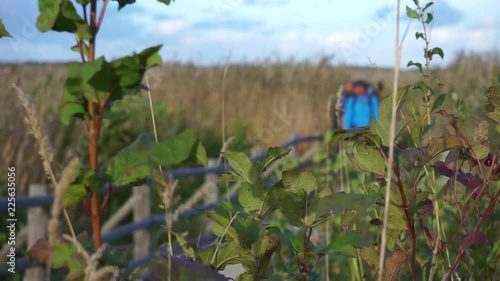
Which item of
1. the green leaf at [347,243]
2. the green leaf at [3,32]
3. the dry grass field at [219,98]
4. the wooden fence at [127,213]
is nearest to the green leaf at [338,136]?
the green leaf at [347,243]

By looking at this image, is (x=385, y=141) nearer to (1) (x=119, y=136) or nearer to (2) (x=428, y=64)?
(2) (x=428, y=64)

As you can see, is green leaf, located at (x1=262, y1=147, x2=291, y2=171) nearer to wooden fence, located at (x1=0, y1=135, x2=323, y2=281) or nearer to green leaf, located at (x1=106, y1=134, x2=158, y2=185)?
green leaf, located at (x1=106, y1=134, x2=158, y2=185)

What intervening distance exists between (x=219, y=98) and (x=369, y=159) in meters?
13.1

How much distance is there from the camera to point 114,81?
A: 3.06 ft

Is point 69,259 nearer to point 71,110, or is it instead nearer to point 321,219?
point 71,110

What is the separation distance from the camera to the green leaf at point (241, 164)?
1.17m

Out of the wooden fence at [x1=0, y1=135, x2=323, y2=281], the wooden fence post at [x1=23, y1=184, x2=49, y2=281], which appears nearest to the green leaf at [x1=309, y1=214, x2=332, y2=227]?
the wooden fence at [x1=0, y1=135, x2=323, y2=281]

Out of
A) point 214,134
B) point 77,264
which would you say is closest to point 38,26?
point 77,264

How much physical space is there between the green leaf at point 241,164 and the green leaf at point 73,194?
0.89ft

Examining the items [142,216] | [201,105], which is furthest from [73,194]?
[201,105]

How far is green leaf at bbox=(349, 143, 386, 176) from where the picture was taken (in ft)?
3.99

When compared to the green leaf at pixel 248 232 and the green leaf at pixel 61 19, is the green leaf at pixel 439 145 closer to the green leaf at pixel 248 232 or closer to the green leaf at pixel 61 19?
the green leaf at pixel 248 232

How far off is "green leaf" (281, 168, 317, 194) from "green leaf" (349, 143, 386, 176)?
0.28 ft

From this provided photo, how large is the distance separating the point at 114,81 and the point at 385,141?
1.34 feet
